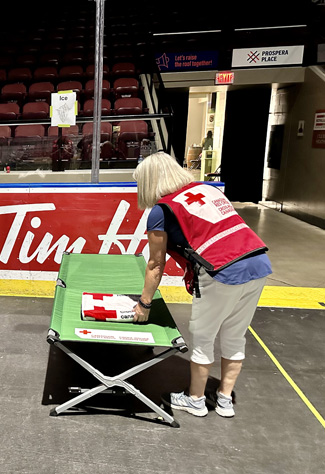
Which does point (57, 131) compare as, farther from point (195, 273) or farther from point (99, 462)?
point (99, 462)

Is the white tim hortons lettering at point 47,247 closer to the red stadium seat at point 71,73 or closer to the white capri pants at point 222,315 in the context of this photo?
the white capri pants at point 222,315

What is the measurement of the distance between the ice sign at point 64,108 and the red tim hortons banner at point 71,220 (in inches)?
26.7

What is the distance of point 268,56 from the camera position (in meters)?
9.37

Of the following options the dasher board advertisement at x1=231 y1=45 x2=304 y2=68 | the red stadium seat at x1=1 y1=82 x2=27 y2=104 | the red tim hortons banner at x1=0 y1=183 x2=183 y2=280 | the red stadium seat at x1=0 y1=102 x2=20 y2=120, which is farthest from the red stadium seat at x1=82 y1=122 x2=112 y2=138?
the dasher board advertisement at x1=231 y1=45 x2=304 y2=68

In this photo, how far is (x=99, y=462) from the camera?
204cm

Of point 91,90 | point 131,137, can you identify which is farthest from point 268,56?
point 131,137

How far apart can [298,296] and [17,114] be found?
570 centimetres

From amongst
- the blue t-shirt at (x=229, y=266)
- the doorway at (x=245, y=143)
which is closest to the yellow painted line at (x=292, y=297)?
the blue t-shirt at (x=229, y=266)

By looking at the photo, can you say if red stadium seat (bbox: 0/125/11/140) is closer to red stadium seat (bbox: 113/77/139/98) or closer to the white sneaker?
red stadium seat (bbox: 113/77/139/98)

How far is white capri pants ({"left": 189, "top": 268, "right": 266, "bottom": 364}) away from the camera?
223 cm

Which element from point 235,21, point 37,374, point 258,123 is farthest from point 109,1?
point 37,374

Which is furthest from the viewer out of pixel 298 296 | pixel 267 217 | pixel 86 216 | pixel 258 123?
pixel 258 123

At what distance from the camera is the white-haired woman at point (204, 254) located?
7.18ft

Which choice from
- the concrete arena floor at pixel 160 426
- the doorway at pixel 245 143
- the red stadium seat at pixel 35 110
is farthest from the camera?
the doorway at pixel 245 143
